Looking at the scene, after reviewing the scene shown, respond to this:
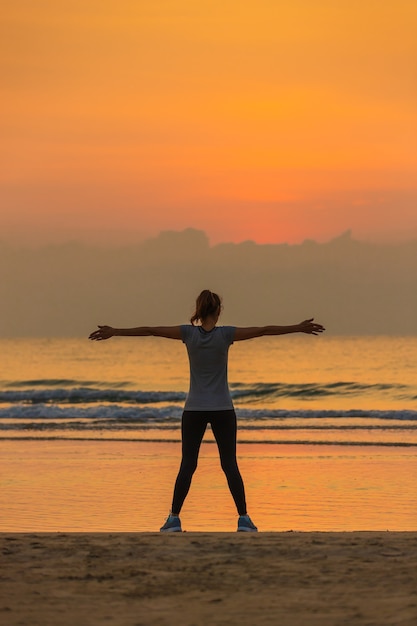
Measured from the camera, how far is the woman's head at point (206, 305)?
9328mm

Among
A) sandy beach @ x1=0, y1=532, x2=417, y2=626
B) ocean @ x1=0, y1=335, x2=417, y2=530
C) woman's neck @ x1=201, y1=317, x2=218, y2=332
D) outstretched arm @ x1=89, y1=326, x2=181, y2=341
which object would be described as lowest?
ocean @ x1=0, y1=335, x2=417, y2=530

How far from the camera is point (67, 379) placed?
61250 millimetres

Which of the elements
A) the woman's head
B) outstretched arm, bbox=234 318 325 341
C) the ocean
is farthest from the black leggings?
the ocean

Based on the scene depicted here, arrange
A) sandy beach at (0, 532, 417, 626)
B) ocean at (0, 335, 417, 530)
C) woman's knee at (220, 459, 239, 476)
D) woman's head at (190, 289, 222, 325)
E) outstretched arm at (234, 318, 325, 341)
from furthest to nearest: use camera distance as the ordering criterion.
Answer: ocean at (0, 335, 417, 530) → woman's knee at (220, 459, 239, 476) → woman's head at (190, 289, 222, 325) → outstretched arm at (234, 318, 325, 341) → sandy beach at (0, 532, 417, 626)

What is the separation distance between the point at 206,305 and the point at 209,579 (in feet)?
9.10

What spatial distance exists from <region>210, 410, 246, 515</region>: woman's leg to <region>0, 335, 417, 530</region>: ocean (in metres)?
2.49

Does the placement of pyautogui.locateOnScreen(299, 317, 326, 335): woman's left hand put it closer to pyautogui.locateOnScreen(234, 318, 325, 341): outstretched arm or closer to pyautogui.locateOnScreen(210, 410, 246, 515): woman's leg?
pyautogui.locateOnScreen(234, 318, 325, 341): outstretched arm

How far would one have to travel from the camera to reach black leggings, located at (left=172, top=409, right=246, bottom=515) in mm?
9352

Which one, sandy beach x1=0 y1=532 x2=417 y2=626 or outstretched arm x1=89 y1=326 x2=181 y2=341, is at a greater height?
outstretched arm x1=89 y1=326 x2=181 y2=341

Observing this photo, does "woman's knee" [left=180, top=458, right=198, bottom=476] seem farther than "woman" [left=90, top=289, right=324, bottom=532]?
Yes

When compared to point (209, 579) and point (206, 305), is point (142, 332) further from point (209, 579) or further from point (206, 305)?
point (209, 579)

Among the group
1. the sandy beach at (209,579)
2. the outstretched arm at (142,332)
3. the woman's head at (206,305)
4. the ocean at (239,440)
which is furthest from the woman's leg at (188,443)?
the ocean at (239,440)

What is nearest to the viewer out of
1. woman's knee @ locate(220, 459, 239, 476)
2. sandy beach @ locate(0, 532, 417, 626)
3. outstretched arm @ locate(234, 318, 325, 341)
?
sandy beach @ locate(0, 532, 417, 626)

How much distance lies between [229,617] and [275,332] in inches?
131
